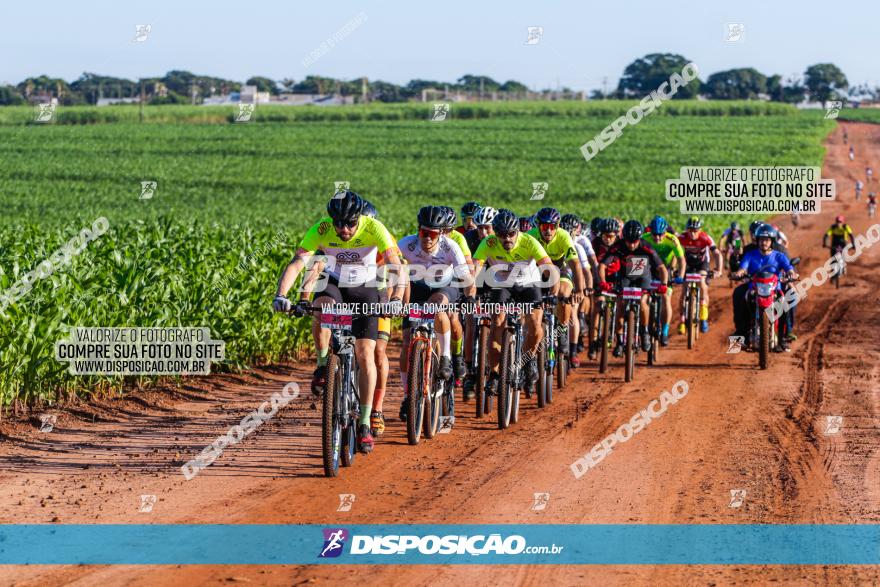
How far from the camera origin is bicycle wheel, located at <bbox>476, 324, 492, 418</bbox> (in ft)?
42.6

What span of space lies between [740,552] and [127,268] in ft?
30.4

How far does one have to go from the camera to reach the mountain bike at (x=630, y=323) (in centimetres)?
1639

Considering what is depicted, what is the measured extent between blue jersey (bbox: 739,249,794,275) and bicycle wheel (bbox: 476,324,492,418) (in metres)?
6.29

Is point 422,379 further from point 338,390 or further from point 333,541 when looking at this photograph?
point 333,541

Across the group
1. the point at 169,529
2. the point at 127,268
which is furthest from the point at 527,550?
the point at 127,268

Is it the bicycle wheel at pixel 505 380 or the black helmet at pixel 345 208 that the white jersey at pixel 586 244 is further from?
the black helmet at pixel 345 208

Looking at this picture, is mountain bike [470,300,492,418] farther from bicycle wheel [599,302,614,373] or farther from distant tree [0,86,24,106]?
distant tree [0,86,24,106]

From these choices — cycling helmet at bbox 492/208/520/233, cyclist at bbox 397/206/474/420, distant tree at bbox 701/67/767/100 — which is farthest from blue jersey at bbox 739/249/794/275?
distant tree at bbox 701/67/767/100

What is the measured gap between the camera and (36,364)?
12.7 metres

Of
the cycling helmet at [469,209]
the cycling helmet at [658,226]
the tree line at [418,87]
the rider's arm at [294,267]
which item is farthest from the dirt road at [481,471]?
the tree line at [418,87]

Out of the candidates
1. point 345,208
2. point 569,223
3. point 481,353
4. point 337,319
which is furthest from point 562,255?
point 337,319

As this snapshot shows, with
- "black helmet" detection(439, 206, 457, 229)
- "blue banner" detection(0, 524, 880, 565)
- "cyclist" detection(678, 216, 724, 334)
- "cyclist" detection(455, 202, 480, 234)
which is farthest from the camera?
"cyclist" detection(678, 216, 724, 334)

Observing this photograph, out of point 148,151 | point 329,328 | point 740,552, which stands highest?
point 148,151

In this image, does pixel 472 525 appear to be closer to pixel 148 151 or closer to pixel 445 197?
pixel 445 197
